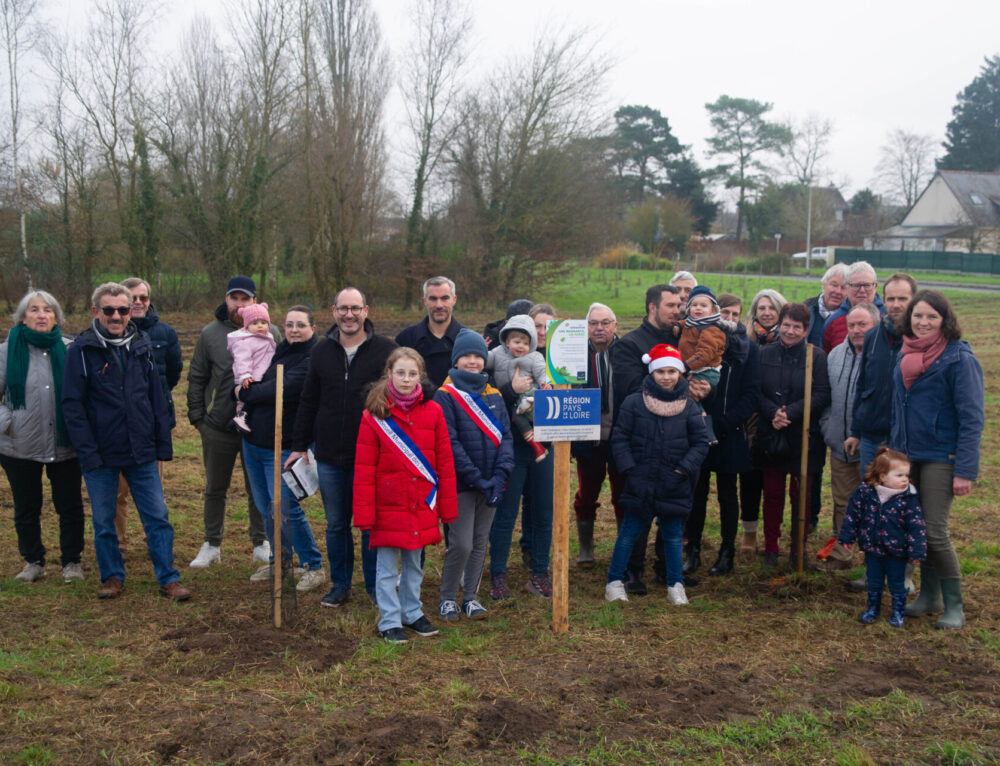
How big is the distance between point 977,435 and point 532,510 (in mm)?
2834

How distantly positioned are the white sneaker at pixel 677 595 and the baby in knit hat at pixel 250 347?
3106mm

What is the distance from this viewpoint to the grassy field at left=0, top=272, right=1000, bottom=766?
368 cm

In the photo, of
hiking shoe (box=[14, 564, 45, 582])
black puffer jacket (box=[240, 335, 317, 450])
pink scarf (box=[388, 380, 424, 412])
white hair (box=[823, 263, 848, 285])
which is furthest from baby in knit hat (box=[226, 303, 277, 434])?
white hair (box=[823, 263, 848, 285])

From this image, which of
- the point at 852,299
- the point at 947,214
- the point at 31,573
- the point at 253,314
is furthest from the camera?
the point at 947,214

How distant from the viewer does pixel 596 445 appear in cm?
623

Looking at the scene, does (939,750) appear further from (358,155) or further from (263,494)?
(358,155)

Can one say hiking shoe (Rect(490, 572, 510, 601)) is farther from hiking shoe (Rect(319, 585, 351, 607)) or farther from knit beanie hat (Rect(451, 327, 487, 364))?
knit beanie hat (Rect(451, 327, 487, 364))

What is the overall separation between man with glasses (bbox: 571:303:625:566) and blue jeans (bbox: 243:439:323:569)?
201 cm

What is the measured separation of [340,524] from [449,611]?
2.99ft

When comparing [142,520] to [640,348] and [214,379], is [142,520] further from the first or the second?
[640,348]

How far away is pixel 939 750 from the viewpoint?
3.63 metres

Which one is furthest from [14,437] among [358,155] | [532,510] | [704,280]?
[704,280]

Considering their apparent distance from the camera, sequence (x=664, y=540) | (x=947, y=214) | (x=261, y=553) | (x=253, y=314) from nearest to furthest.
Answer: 1. (x=664, y=540)
2. (x=253, y=314)
3. (x=261, y=553)
4. (x=947, y=214)

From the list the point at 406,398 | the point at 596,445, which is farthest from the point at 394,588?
the point at 596,445
